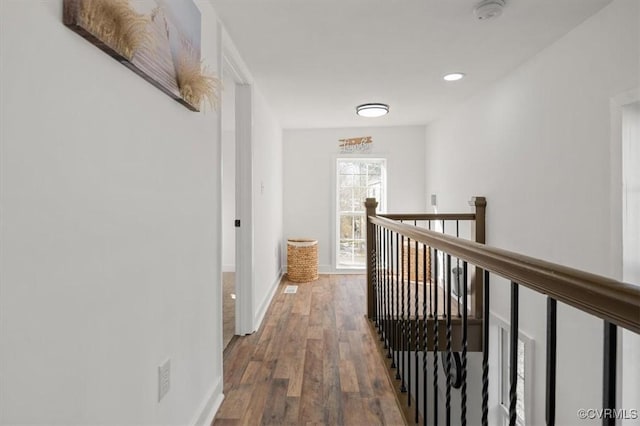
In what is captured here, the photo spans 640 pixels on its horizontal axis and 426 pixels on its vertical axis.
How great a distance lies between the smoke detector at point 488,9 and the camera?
1.75m

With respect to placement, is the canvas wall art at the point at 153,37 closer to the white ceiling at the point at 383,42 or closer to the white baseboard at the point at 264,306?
the white ceiling at the point at 383,42

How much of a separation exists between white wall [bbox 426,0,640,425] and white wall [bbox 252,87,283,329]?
215cm

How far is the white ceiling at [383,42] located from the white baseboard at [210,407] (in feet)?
6.73

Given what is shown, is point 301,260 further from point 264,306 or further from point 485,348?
point 485,348

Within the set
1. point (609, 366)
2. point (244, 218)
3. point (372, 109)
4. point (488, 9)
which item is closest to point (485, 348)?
point (609, 366)

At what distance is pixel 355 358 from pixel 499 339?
1587 mm

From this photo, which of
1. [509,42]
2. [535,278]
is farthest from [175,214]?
[509,42]

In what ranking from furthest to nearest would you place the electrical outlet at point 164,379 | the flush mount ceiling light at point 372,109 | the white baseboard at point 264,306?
1. the flush mount ceiling light at point 372,109
2. the white baseboard at point 264,306
3. the electrical outlet at point 164,379

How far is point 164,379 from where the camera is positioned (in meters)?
1.26

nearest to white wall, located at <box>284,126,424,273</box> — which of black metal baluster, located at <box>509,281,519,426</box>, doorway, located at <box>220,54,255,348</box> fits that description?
doorway, located at <box>220,54,255,348</box>

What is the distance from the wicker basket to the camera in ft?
14.6

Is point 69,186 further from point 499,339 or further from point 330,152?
point 330,152

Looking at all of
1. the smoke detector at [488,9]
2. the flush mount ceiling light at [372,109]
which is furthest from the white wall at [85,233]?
the flush mount ceiling light at [372,109]

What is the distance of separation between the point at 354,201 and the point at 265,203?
1976 millimetres
